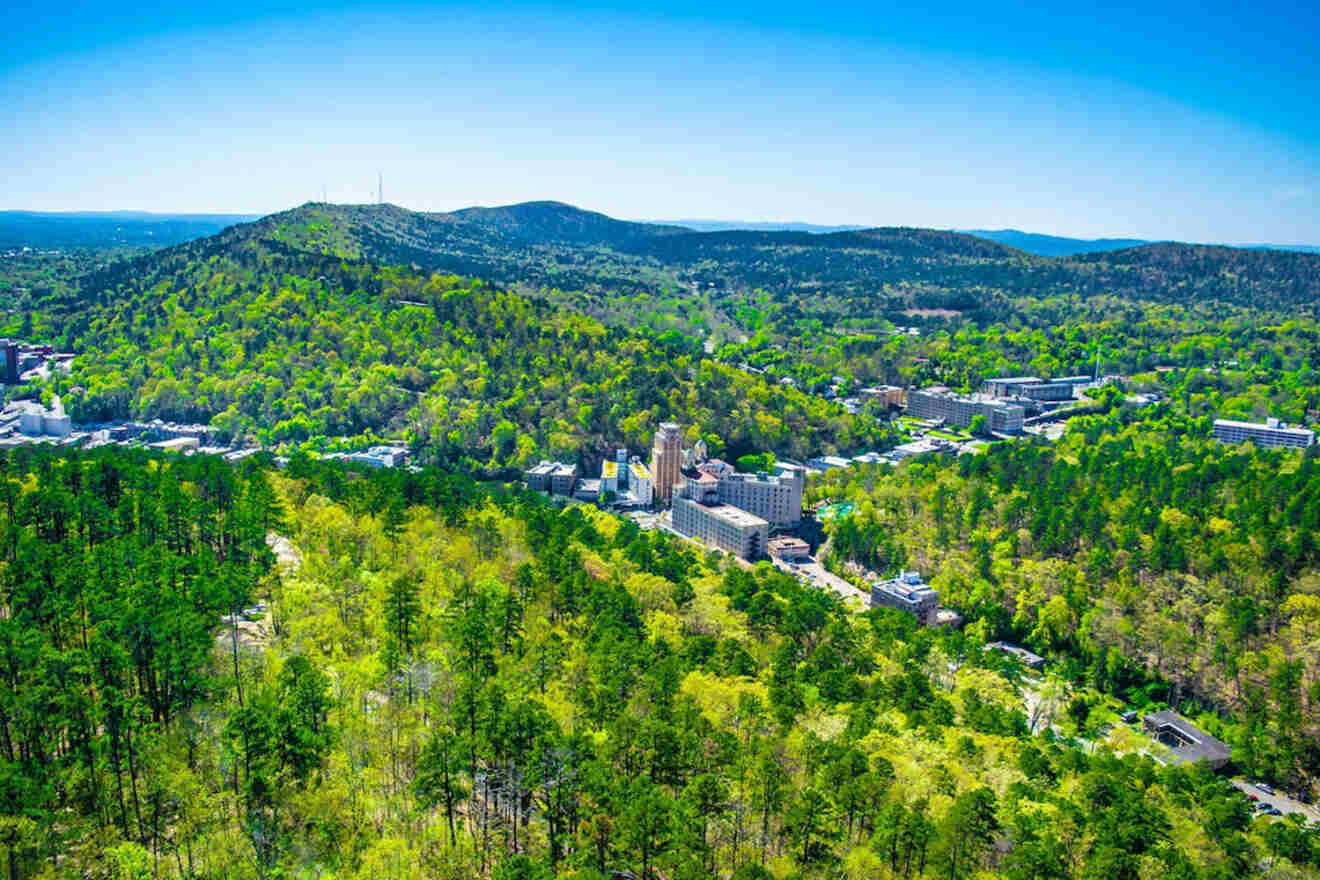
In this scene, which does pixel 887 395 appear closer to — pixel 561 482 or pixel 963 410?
pixel 963 410

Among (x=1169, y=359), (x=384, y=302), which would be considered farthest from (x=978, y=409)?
(x=384, y=302)

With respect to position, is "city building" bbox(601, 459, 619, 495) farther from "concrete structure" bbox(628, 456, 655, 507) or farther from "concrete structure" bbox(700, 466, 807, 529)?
"concrete structure" bbox(700, 466, 807, 529)

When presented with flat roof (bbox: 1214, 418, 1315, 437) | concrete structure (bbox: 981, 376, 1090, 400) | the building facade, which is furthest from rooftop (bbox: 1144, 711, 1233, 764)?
concrete structure (bbox: 981, 376, 1090, 400)

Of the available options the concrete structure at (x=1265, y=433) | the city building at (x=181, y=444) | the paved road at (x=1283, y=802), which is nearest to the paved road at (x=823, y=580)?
the paved road at (x=1283, y=802)

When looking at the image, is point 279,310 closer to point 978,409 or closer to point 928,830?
point 978,409

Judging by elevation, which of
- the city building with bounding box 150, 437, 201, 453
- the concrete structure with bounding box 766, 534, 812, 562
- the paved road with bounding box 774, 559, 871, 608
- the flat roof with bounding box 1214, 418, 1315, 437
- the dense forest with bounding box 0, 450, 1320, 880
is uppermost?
the flat roof with bounding box 1214, 418, 1315, 437

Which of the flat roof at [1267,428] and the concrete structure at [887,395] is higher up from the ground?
the flat roof at [1267,428]

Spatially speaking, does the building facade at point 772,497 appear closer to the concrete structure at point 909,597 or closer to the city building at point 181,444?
the concrete structure at point 909,597
